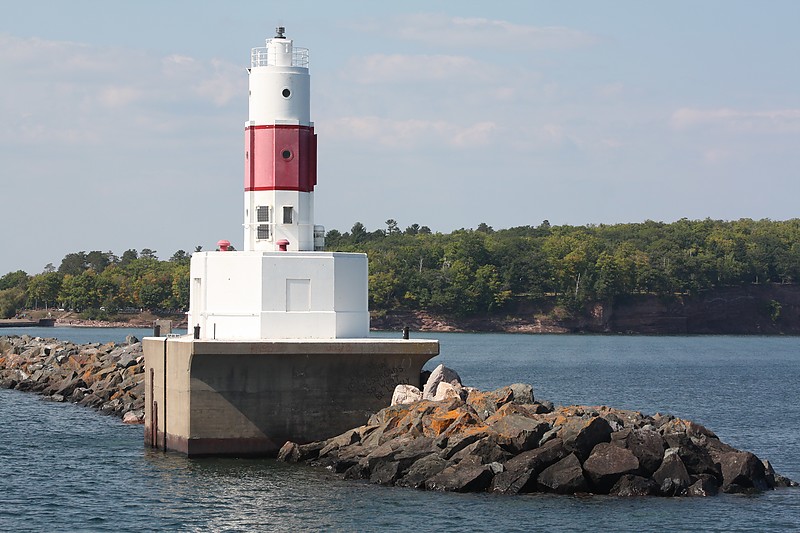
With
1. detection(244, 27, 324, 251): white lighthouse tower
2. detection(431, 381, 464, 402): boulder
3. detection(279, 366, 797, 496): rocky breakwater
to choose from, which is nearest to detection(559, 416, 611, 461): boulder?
detection(279, 366, 797, 496): rocky breakwater

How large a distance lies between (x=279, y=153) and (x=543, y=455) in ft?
32.9

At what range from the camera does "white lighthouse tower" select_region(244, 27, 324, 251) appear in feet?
102

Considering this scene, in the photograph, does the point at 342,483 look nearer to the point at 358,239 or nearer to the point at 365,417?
the point at 365,417

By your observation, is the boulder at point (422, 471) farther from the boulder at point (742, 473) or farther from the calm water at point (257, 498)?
the boulder at point (742, 473)

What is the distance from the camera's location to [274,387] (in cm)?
2891

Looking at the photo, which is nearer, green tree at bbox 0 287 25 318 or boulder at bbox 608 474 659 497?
boulder at bbox 608 474 659 497

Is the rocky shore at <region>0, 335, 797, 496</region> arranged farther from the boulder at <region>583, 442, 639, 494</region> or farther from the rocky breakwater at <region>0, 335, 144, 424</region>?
the rocky breakwater at <region>0, 335, 144, 424</region>

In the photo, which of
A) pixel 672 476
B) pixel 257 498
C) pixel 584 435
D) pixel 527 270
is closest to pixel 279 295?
pixel 257 498

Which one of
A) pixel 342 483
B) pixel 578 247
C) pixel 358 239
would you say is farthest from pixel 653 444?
pixel 358 239

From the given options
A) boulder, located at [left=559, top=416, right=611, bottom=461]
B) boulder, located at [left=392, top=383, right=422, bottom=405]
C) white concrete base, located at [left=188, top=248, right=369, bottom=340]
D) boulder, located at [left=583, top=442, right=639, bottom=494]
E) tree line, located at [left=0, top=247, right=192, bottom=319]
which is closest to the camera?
boulder, located at [left=583, top=442, right=639, bottom=494]

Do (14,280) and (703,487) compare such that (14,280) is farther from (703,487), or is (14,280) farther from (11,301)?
(703,487)

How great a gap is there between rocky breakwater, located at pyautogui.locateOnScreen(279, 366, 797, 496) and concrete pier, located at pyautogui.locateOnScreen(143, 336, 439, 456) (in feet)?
4.41

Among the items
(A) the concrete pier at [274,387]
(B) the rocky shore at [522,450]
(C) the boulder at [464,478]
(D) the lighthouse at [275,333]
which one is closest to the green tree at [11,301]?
(D) the lighthouse at [275,333]

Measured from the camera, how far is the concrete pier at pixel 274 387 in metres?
28.6
